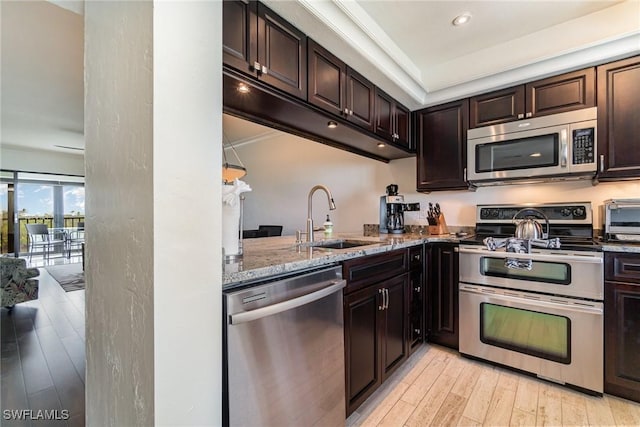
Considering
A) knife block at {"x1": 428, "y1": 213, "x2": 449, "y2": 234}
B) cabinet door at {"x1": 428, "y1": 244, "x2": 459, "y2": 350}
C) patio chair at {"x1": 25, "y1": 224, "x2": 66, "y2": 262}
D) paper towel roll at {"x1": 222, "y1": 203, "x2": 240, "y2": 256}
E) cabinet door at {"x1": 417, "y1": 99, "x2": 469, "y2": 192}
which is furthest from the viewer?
patio chair at {"x1": 25, "y1": 224, "x2": 66, "y2": 262}

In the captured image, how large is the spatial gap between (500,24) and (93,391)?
10.6 feet

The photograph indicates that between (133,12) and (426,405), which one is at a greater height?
(133,12)

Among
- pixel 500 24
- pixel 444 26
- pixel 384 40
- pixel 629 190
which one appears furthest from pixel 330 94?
pixel 629 190

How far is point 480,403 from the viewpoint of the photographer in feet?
5.62

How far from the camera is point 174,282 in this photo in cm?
75

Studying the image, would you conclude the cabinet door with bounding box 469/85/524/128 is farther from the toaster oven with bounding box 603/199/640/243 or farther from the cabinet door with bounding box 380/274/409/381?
the cabinet door with bounding box 380/274/409/381

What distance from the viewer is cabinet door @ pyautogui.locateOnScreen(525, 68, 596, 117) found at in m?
2.06

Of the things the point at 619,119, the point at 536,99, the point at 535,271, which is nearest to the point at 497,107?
the point at 536,99

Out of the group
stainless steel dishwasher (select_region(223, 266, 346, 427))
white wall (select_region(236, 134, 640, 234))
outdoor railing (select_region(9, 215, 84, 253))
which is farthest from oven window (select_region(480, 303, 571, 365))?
outdoor railing (select_region(9, 215, 84, 253))

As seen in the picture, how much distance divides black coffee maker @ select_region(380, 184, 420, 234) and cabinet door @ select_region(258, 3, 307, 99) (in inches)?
63.4

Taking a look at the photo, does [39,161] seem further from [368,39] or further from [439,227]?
[439,227]

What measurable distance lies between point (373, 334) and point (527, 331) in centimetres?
121

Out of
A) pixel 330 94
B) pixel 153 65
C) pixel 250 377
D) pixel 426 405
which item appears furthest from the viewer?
pixel 330 94

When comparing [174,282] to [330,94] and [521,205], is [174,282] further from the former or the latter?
[521,205]
